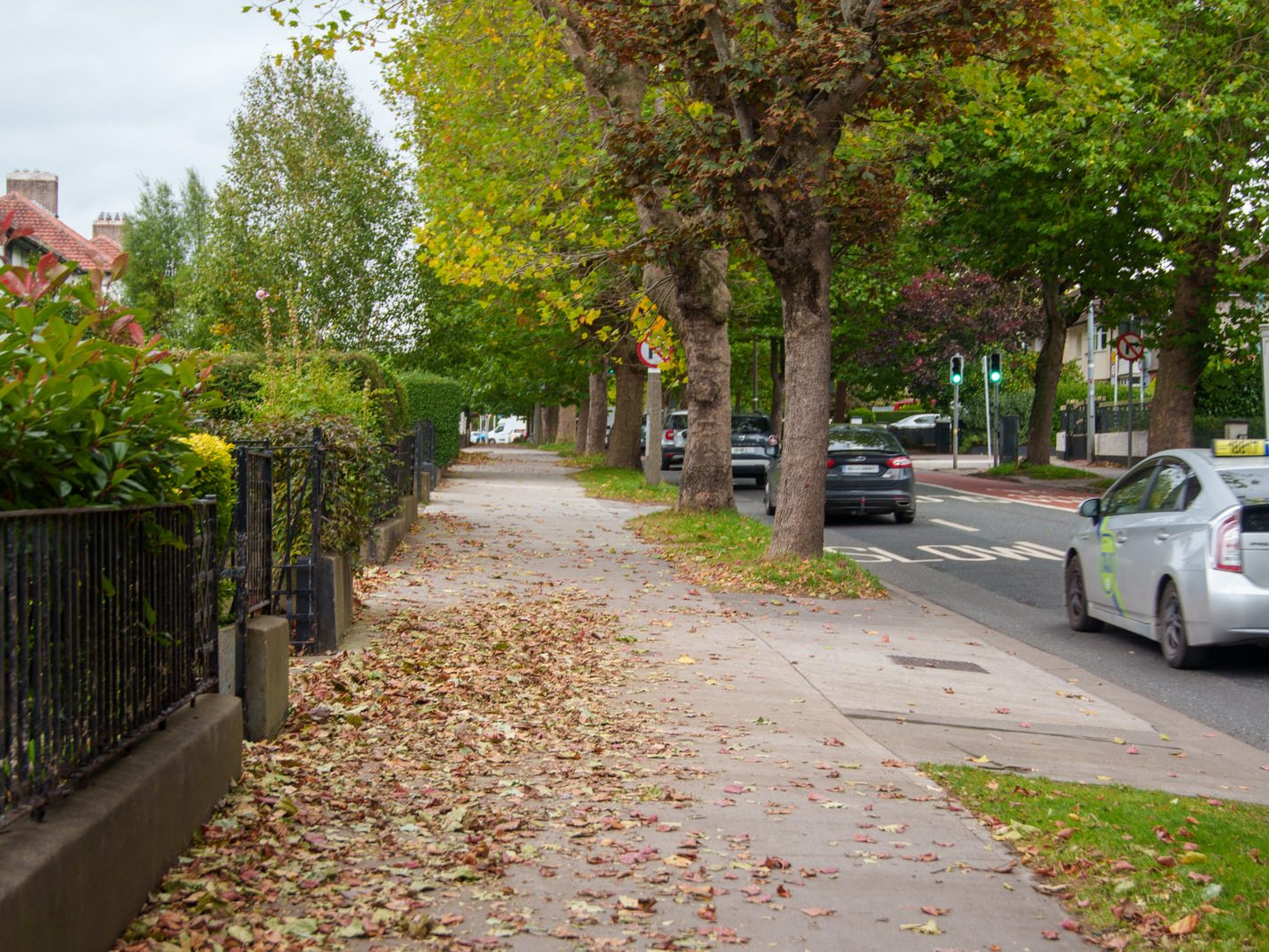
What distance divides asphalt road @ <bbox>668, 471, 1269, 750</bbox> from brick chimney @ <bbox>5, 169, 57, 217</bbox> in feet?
177

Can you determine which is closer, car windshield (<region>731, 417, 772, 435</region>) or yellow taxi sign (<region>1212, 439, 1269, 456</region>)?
yellow taxi sign (<region>1212, 439, 1269, 456</region>)

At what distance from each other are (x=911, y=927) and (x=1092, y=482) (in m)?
30.2

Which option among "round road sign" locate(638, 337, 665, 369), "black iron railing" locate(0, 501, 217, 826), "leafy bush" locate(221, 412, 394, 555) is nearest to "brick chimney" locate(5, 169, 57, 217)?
"round road sign" locate(638, 337, 665, 369)

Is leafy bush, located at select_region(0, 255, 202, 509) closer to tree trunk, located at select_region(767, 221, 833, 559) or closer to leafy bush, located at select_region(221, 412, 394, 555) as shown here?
leafy bush, located at select_region(221, 412, 394, 555)

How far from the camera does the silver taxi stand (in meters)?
9.78

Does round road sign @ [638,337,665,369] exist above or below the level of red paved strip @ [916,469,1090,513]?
above

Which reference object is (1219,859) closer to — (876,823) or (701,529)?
(876,823)

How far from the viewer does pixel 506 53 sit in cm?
2256

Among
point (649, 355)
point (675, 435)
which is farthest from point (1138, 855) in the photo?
point (675, 435)

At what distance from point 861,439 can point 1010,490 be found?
10441mm

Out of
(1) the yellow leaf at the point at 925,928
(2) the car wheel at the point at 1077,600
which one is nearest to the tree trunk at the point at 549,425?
(2) the car wheel at the point at 1077,600

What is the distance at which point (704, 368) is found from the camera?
21.0 meters

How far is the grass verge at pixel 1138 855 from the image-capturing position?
15.1 feet

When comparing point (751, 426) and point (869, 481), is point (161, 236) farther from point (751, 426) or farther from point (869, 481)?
point (869, 481)
